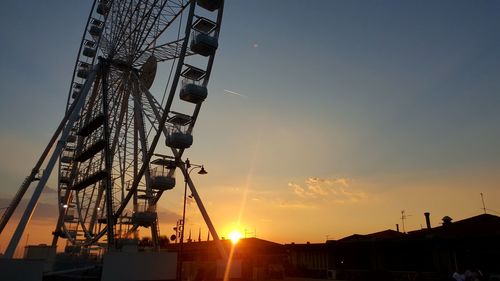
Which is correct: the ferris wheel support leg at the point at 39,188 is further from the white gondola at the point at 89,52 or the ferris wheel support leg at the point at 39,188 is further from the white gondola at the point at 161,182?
the white gondola at the point at 89,52

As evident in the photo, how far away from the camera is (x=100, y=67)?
31.5m

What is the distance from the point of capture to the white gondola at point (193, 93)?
999 inches

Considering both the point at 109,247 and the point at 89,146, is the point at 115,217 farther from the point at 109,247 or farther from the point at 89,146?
the point at 89,146

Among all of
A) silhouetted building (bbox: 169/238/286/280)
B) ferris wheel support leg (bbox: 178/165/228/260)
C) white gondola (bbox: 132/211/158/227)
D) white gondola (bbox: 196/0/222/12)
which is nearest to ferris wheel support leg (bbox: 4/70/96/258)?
white gondola (bbox: 132/211/158/227)

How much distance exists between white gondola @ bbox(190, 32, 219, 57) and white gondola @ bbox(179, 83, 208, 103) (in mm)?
2192

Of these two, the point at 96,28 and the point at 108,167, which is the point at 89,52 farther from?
the point at 108,167

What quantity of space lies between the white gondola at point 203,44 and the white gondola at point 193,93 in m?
2.19

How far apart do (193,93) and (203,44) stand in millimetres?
3160

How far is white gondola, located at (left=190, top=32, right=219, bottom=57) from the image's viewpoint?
24594 mm

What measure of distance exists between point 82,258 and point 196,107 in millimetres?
21104

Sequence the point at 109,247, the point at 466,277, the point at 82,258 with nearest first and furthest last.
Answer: the point at 466,277
the point at 109,247
the point at 82,258

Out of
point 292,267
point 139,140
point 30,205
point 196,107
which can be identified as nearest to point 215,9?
point 196,107

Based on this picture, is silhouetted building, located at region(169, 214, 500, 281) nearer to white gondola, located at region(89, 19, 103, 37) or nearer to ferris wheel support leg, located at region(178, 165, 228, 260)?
ferris wheel support leg, located at region(178, 165, 228, 260)

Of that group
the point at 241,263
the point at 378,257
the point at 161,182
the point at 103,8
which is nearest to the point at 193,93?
the point at 161,182
